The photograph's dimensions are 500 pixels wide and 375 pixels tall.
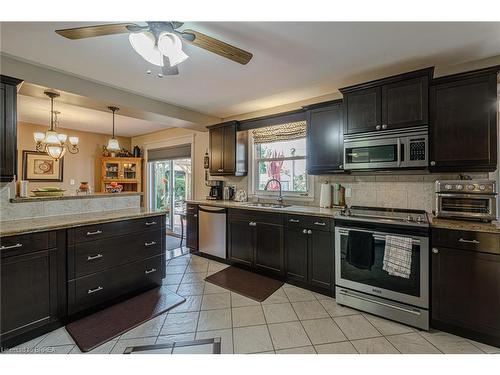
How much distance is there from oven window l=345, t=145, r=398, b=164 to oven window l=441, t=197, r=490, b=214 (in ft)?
1.97

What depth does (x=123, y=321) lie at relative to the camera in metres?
2.17

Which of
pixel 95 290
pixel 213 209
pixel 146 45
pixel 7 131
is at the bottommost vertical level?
pixel 95 290

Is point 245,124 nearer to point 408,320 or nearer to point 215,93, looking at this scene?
point 215,93

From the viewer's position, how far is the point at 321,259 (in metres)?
2.68

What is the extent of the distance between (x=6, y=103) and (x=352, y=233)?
11.0 feet

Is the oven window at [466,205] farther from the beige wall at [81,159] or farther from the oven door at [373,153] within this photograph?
the beige wall at [81,159]

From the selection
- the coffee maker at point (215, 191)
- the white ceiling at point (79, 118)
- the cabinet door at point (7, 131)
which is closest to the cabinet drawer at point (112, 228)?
the cabinet door at point (7, 131)

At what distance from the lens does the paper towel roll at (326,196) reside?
3177 millimetres

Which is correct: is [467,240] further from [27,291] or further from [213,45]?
A: [27,291]

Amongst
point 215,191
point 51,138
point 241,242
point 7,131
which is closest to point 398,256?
point 241,242

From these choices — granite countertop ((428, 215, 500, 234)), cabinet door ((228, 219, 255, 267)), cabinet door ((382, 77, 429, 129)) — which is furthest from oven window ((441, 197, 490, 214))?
A: cabinet door ((228, 219, 255, 267))

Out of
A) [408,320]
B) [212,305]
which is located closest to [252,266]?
[212,305]

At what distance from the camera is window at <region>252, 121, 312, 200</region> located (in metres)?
3.60

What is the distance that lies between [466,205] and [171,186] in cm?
537
